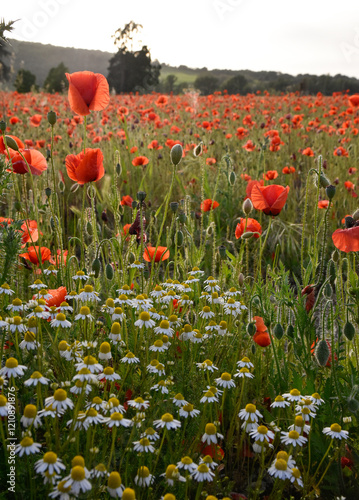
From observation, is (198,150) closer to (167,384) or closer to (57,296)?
(57,296)

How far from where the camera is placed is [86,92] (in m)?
2.26

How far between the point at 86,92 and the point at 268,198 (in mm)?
1052

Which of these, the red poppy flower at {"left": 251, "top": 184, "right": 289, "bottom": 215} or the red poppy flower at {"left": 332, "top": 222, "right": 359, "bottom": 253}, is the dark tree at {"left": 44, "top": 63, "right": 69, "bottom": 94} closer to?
the red poppy flower at {"left": 251, "top": 184, "right": 289, "bottom": 215}

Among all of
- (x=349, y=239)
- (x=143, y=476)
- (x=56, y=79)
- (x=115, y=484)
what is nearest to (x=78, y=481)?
(x=115, y=484)

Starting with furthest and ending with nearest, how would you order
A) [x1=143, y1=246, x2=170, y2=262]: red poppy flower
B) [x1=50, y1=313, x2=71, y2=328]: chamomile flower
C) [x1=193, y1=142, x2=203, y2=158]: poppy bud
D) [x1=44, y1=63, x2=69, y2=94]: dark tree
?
[x1=44, y1=63, x2=69, y2=94]: dark tree
[x1=193, y1=142, x2=203, y2=158]: poppy bud
[x1=143, y1=246, x2=170, y2=262]: red poppy flower
[x1=50, y1=313, x2=71, y2=328]: chamomile flower

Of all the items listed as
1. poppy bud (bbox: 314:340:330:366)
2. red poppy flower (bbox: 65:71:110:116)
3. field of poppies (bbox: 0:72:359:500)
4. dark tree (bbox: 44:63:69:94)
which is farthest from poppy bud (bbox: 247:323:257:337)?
dark tree (bbox: 44:63:69:94)

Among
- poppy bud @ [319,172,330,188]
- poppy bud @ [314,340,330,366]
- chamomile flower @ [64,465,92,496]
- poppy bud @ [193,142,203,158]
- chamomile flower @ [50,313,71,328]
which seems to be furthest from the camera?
poppy bud @ [193,142,203,158]

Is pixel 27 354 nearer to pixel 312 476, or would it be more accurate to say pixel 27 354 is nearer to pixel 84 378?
pixel 84 378

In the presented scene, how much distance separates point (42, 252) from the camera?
2.36 m

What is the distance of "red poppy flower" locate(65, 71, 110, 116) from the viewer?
2.22 m

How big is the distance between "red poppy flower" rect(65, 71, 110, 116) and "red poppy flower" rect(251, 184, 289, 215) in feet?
2.88

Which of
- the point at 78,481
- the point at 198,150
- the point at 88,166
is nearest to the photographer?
the point at 78,481

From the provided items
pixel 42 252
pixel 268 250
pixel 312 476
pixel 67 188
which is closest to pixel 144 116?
pixel 67 188

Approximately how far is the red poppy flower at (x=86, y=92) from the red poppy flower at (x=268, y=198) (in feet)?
2.88
